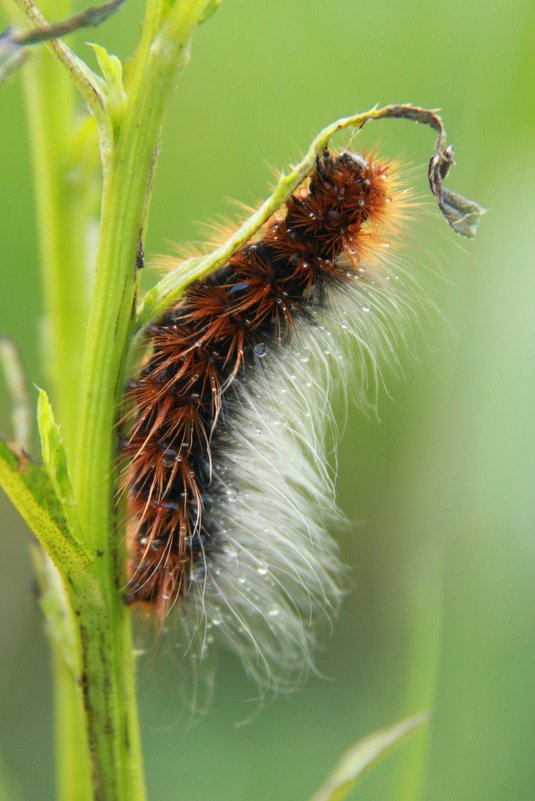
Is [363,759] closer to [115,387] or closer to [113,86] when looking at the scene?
[115,387]

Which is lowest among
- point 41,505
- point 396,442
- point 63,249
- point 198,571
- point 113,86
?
point 396,442

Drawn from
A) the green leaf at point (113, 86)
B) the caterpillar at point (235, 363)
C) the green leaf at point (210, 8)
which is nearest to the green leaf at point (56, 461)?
the caterpillar at point (235, 363)

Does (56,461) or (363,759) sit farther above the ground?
(56,461)

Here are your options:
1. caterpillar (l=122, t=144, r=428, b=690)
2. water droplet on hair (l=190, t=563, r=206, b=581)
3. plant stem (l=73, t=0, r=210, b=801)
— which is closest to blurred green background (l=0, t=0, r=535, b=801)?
caterpillar (l=122, t=144, r=428, b=690)

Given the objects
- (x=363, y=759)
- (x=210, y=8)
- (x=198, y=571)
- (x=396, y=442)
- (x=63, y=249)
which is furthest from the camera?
(x=396, y=442)

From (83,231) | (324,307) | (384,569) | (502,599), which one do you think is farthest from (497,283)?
(384,569)

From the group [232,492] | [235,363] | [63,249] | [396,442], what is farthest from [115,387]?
[396,442]

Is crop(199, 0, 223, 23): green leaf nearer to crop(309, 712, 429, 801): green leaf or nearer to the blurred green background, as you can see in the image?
the blurred green background
